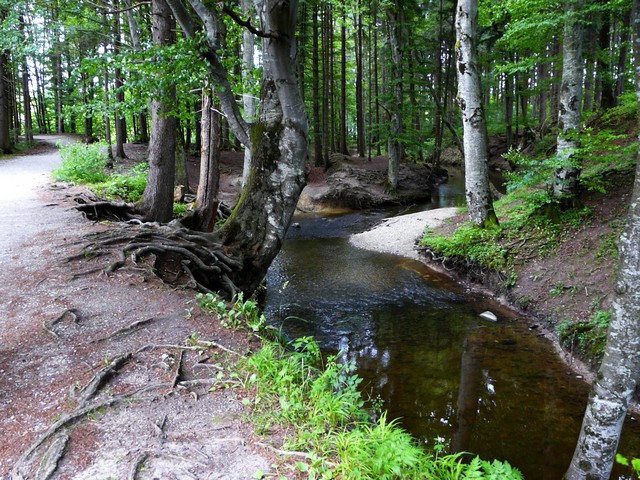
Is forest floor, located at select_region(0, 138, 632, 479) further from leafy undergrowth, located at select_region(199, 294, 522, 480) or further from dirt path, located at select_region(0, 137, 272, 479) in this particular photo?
leafy undergrowth, located at select_region(199, 294, 522, 480)

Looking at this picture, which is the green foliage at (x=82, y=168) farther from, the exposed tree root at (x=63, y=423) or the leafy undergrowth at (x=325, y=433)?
the leafy undergrowth at (x=325, y=433)

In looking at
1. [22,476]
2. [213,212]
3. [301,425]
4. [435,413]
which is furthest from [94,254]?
[435,413]

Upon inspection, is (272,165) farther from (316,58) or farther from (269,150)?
(316,58)

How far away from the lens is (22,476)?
2.34m

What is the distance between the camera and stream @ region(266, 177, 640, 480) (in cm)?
453

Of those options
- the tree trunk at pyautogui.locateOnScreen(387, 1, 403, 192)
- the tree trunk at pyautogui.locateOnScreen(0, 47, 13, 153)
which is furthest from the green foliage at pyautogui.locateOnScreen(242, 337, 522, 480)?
the tree trunk at pyautogui.locateOnScreen(0, 47, 13, 153)

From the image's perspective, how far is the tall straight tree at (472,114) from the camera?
9.52 m

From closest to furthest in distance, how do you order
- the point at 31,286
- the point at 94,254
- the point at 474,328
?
the point at 31,286 → the point at 94,254 → the point at 474,328

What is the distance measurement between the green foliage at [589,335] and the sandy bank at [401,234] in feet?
18.1

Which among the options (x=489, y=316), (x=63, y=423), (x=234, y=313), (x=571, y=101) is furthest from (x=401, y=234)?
(x=63, y=423)

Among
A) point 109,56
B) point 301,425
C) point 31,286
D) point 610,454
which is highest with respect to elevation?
point 109,56

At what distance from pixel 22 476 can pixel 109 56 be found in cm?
467

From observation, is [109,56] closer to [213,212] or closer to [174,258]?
[174,258]

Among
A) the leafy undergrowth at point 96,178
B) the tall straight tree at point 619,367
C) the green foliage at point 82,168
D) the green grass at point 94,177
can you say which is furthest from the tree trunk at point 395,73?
the tall straight tree at point 619,367
